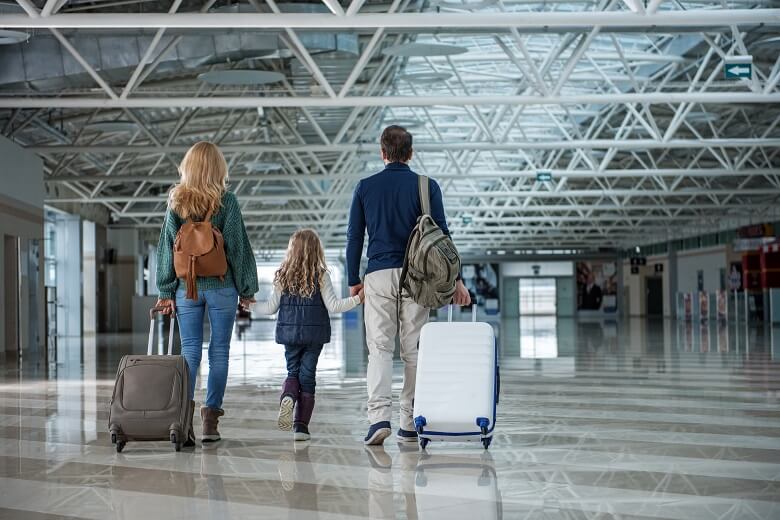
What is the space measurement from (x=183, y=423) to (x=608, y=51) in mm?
21140

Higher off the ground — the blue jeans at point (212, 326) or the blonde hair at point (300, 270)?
the blonde hair at point (300, 270)

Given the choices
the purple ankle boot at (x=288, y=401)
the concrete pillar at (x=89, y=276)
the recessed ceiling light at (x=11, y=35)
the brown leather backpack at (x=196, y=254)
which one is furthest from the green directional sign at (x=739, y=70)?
the concrete pillar at (x=89, y=276)

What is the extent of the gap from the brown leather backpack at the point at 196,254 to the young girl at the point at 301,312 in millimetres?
662

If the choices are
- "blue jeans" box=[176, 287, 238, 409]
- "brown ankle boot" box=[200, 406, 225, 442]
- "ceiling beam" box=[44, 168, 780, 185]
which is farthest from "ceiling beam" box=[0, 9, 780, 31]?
"ceiling beam" box=[44, 168, 780, 185]

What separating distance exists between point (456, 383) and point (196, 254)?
1834 mm

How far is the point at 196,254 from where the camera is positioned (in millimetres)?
6648

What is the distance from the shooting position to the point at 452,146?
29.2 meters

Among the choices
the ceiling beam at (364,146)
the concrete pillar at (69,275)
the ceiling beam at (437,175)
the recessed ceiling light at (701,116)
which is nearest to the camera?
the ceiling beam at (364,146)

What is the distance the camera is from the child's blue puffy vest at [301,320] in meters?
7.32

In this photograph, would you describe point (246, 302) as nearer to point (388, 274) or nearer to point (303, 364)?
point (303, 364)

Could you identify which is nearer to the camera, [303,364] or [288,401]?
[288,401]

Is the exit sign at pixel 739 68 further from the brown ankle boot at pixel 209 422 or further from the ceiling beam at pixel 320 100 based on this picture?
the brown ankle boot at pixel 209 422

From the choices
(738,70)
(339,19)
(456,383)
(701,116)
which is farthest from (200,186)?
(701,116)

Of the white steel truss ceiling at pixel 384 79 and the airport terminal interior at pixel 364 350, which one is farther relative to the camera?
the white steel truss ceiling at pixel 384 79
